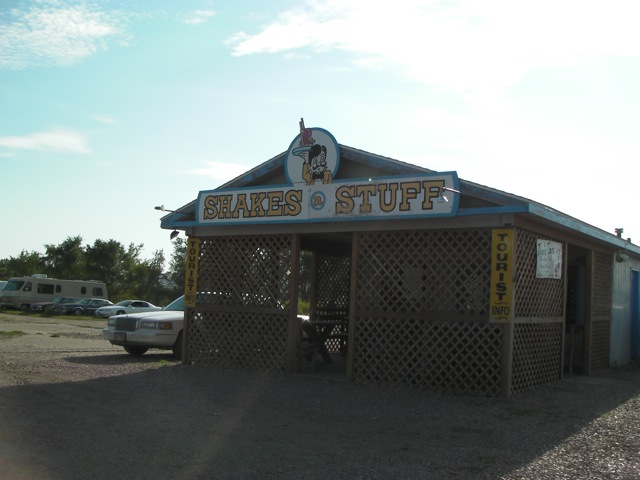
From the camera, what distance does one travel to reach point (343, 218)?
11195 mm

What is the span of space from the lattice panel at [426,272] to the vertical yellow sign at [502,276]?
23 cm

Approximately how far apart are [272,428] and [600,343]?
943 cm

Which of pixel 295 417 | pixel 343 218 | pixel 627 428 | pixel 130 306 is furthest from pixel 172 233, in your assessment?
pixel 130 306

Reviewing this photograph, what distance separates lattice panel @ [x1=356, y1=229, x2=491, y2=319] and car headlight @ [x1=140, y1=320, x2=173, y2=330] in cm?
503

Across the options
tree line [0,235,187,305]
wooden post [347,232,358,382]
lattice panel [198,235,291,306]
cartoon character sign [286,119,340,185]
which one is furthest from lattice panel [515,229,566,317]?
tree line [0,235,187,305]

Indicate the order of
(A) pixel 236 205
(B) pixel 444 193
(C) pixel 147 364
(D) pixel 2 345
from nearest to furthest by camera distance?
1. (B) pixel 444 193
2. (A) pixel 236 205
3. (C) pixel 147 364
4. (D) pixel 2 345

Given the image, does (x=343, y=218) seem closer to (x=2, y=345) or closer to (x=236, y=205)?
(x=236, y=205)

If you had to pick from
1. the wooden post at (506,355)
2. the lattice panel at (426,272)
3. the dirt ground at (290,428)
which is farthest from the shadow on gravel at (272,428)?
the lattice panel at (426,272)

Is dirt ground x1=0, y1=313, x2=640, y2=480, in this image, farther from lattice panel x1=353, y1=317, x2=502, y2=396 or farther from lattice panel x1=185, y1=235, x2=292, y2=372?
lattice panel x1=185, y1=235, x2=292, y2=372

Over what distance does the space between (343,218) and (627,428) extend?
16.9 feet

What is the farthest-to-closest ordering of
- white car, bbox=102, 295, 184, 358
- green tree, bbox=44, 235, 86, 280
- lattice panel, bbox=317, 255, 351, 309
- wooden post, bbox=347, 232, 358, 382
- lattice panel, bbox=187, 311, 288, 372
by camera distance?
green tree, bbox=44, 235, 86, 280, lattice panel, bbox=317, 255, 351, 309, white car, bbox=102, 295, 184, 358, lattice panel, bbox=187, 311, 288, 372, wooden post, bbox=347, 232, 358, 382

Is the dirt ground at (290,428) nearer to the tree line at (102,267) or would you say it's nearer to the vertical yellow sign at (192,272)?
the vertical yellow sign at (192,272)

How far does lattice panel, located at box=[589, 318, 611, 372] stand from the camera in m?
14.2

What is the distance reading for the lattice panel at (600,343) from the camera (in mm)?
14164
